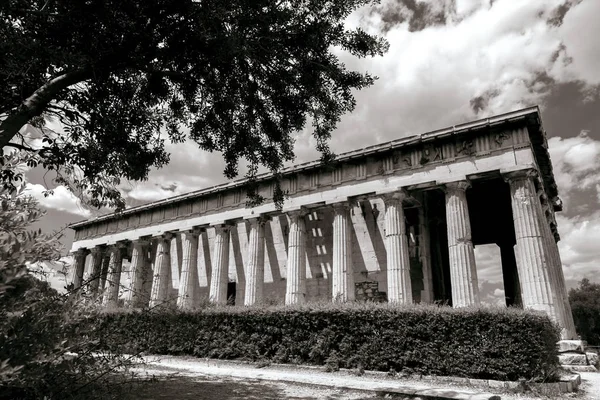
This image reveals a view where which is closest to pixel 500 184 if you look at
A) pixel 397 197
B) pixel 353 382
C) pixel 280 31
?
pixel 397 197

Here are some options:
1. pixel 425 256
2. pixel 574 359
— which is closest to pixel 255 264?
pixel 425 256

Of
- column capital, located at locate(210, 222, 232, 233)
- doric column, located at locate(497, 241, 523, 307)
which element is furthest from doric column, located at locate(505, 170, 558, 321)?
column capital, located at locate(210, 222, 232, 233)

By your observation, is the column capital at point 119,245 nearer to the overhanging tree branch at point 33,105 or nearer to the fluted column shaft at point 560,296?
the overhanging tree branch at point 33,105

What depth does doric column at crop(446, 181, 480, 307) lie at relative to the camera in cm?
1767

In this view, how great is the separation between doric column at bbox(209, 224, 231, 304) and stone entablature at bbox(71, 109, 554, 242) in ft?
4.89

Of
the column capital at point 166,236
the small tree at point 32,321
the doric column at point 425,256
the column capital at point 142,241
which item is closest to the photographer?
the small tree at point 32,321

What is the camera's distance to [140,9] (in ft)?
21.7

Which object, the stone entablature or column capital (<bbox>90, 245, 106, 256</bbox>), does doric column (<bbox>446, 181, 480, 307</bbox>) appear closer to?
the stone entablature

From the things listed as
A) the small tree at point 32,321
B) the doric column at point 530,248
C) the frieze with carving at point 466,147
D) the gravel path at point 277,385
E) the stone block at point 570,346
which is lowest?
the gravel path at point 277,385

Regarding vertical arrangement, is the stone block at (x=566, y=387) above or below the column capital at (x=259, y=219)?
below

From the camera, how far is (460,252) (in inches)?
716

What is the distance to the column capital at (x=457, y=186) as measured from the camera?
19031mm

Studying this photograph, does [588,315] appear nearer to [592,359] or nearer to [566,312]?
[566,312]

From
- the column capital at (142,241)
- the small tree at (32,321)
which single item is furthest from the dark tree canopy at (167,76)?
the column capital at (142,241)
